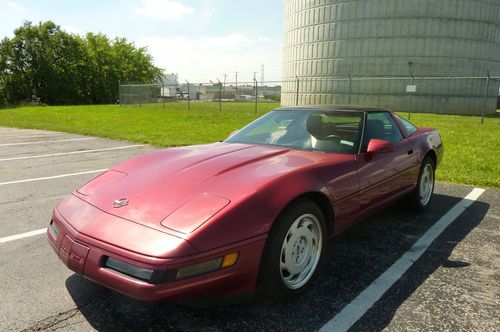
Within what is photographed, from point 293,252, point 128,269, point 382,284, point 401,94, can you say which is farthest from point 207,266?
point 401,94

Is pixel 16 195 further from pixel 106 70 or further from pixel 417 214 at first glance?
pixel 106 70

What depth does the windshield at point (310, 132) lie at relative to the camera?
11.4ft

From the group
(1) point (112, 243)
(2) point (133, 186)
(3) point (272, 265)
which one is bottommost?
(3) point (272, 265)

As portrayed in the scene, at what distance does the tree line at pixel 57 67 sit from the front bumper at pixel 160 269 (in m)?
49.1

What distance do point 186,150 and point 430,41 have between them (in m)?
30.6

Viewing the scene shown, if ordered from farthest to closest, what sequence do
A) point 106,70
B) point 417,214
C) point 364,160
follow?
1. point 106,70
2. point 417,214
3. point 364,160

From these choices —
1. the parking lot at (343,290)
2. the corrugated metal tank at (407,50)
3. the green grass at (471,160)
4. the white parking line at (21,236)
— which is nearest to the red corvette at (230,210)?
the parking lot at (343,290)

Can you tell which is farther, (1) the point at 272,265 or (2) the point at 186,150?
(2) the point at 186,150

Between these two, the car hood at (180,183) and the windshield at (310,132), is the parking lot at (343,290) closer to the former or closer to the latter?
the car hood at (180,183)

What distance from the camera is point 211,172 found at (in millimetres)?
2758

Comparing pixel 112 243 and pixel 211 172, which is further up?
pixel 211 172

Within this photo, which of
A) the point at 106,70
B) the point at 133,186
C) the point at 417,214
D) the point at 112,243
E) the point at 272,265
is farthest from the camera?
the point at 106,70

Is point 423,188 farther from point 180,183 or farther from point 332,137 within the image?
point 180,183

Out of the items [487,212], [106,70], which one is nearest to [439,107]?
[487,212]
